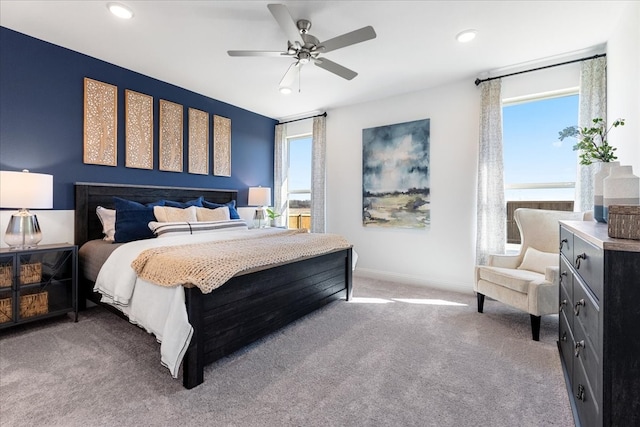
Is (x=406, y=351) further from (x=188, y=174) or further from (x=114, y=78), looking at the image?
(x=114, y=78)

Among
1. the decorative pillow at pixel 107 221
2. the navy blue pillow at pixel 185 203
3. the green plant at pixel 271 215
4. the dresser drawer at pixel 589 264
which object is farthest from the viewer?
the green plant at pixel 271 215

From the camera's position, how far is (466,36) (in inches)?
108

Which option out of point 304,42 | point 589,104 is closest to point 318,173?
point 304,42

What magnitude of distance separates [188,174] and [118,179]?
887 mm

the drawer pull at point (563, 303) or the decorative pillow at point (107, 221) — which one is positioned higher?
the decorative pillow at point (107, 221)

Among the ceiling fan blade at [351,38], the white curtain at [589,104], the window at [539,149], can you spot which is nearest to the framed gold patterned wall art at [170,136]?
the ceiling fan blade at [351,38]

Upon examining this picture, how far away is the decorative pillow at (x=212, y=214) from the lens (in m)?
3.64

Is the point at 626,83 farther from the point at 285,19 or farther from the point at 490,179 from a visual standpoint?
the point at 285,19

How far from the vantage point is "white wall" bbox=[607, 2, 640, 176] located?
6.64ft

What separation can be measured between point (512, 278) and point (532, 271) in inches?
19.3

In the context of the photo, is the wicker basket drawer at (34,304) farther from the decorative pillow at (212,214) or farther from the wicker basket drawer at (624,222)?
the wicker basket drawer at (624,222)

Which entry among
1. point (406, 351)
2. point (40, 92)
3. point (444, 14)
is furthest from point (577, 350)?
point (40, 92)

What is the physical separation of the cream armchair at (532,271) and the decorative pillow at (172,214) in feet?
10.4

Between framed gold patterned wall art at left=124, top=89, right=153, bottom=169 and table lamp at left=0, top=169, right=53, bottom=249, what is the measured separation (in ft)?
3.37
